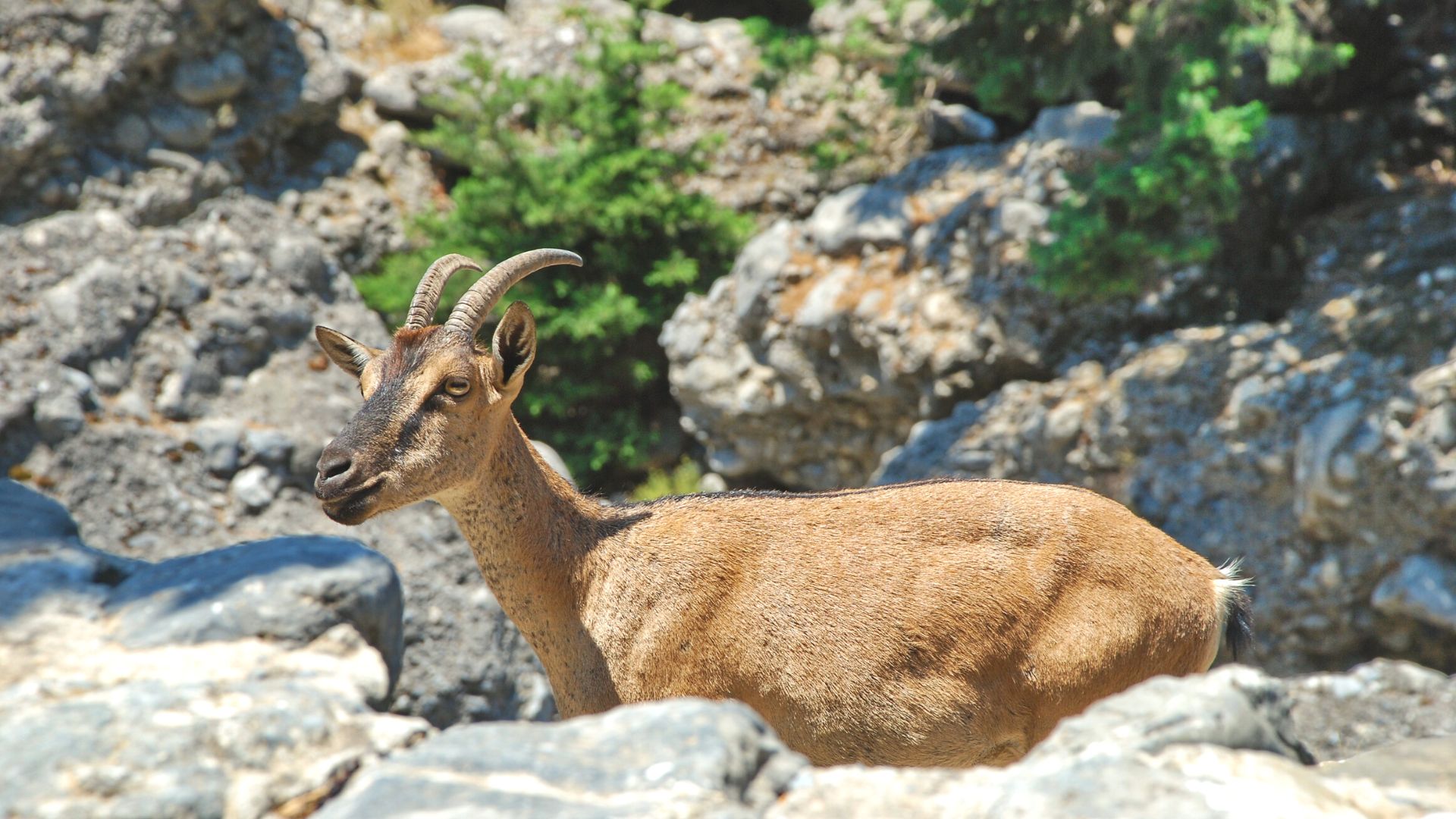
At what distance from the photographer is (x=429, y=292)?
5.91m

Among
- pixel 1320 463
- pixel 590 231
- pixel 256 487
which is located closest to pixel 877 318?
pixel 590 231

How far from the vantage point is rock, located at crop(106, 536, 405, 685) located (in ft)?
14.4

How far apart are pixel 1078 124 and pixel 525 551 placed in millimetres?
8151

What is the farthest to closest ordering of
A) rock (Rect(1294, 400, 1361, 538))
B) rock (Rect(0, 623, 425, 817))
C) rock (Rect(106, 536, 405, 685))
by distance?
rock (Rect(1294, 400, 1361, 538))
rock (Rect(106, 536, 405, 685))
rock (Rect(0, 623, 425, 817))

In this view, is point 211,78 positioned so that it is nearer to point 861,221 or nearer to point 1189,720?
point 861,221

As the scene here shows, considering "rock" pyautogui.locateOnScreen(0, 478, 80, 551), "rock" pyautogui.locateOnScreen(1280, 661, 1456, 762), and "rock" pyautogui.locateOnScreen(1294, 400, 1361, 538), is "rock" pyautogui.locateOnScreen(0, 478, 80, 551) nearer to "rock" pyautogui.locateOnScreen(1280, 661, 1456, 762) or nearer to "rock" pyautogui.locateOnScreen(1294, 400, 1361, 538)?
"rock" pyautogui.locateOnScreen(1280, 661, 1456, 762)

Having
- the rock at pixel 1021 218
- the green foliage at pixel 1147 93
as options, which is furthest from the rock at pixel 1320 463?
the rock at pixel 1021 218

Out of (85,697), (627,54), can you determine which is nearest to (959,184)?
(627,54)

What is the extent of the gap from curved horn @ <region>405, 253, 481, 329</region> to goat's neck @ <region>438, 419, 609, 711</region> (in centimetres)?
78

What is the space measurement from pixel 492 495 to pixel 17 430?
560 centimetres

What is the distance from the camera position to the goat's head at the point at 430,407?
502 centimetres

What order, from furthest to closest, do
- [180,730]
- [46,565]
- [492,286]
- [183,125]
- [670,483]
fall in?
1. [670,483]
2. [183,125]
3. [492,286]
4. [46,565]
5. [180,730]

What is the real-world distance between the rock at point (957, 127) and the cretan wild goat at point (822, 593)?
8.44 metres

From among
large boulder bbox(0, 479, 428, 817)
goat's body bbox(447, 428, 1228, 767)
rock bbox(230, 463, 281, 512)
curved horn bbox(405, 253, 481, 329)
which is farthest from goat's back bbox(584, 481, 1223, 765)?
rock bbox(230, 463, 281, 512)
